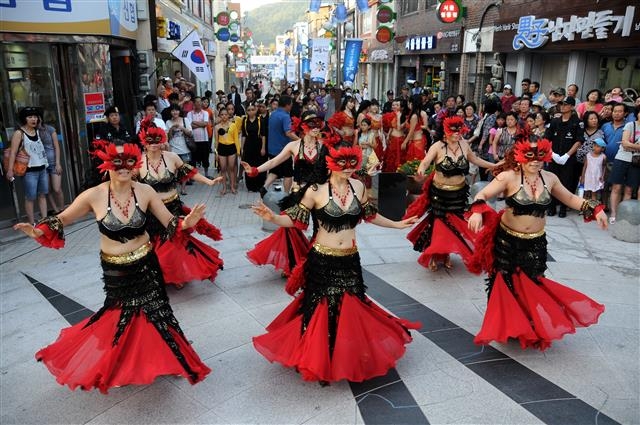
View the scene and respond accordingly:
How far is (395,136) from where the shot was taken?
1104cm

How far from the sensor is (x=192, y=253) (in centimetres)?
595

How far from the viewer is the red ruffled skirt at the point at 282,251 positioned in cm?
621

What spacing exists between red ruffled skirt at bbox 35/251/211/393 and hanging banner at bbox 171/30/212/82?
900cm

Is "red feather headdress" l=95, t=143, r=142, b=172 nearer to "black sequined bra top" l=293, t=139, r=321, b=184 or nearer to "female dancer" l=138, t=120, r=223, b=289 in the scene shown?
"female dancer" l=138, t=120, r=223, b=289

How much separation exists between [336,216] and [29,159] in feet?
18.9

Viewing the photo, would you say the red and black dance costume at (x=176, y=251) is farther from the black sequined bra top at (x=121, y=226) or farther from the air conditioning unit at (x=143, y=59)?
the air conditioning unit at (x=143, y=59)

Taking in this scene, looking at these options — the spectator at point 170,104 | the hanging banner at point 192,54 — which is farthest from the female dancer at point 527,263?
the hanging banner at point 192,54

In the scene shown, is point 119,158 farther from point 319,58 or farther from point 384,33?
point 384,33

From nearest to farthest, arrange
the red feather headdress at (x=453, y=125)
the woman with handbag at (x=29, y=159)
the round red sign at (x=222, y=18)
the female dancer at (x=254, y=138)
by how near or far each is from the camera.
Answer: the red feather headdress at (x=453, y=125) < the woman with handbag at (x=29, y=159) < the female dancer at (x=254, y=138) < the round red sign at (x=222, y=18)

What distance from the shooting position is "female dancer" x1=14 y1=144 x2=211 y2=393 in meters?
3.77

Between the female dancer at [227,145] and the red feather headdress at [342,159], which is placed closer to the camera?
the red feather headdress at [342,159]

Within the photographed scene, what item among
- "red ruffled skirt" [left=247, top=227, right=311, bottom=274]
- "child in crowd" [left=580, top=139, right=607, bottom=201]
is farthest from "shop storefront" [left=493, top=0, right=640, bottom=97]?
"red ruffled skirt" [left=247, top=227, right=311, bottom=274]

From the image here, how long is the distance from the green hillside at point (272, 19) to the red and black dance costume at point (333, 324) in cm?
17333

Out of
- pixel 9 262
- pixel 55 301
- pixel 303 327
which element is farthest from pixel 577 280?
pixel 9 262
